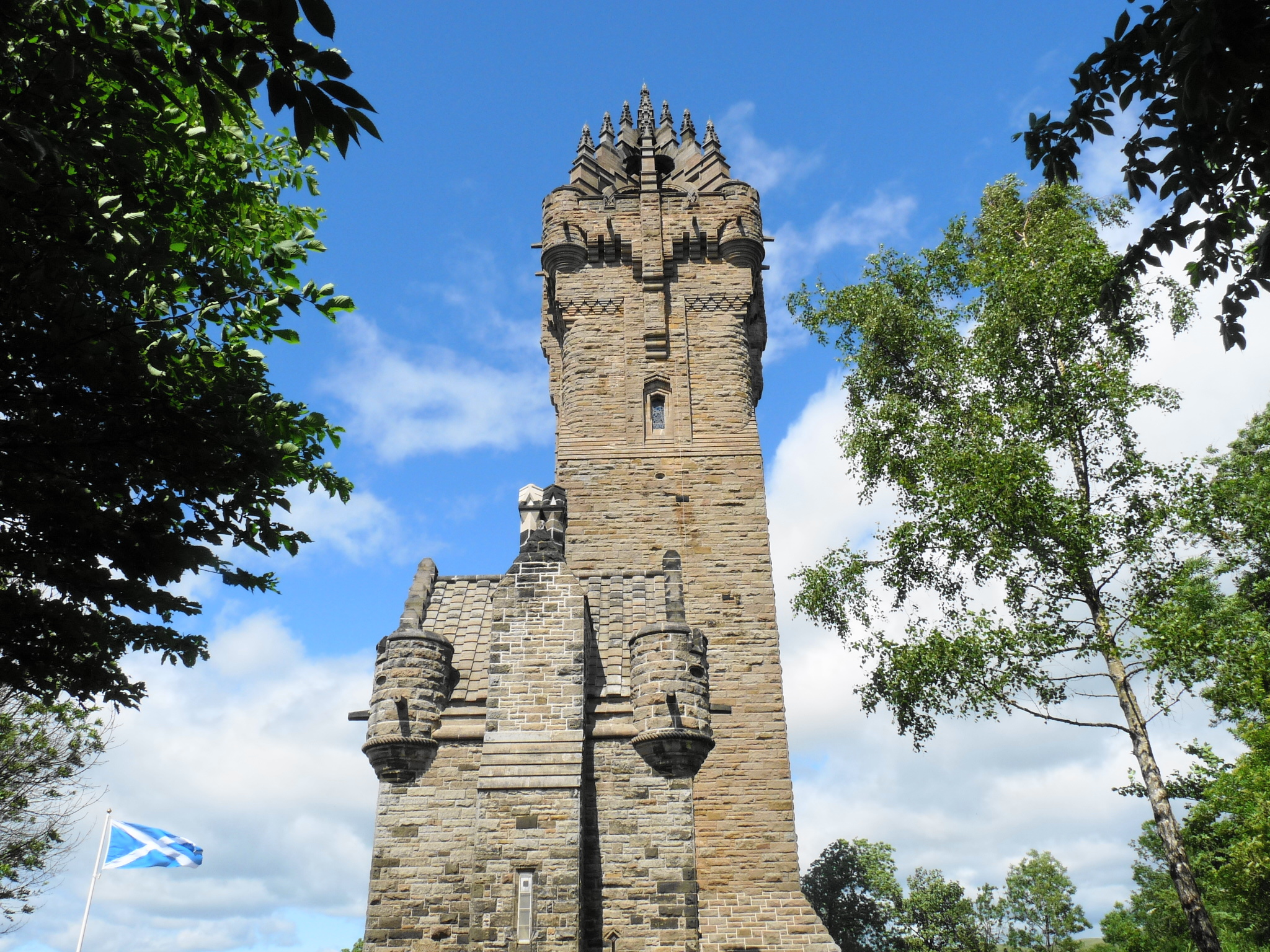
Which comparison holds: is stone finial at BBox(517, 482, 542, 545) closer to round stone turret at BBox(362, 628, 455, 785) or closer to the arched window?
round stone turret at BBox(362, 628, 455, 785)

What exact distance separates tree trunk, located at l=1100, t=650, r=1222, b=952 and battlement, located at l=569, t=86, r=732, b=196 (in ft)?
49.2

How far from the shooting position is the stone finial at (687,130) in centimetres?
2678

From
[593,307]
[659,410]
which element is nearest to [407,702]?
[659,410]

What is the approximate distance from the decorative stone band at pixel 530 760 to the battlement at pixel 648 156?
53.8 feet

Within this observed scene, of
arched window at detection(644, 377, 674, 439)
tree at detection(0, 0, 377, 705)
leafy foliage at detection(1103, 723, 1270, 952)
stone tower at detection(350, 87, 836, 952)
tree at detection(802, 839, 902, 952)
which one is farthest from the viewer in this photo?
tree at detection(802, 839, 902, 952)

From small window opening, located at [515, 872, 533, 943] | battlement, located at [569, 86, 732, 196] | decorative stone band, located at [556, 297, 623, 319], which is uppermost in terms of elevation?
battlement, located at [569, 86, 732, 196]

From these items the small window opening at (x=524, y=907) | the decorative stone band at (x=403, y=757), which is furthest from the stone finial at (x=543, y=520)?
the small window opening at (x=524, y=907)

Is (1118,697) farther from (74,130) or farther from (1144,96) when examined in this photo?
(74,130)

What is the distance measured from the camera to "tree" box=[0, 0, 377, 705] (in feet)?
18.4

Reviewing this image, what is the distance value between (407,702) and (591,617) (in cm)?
268

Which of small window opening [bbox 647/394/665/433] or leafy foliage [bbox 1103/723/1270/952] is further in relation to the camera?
small window opening [bbox 647/394/665/433]

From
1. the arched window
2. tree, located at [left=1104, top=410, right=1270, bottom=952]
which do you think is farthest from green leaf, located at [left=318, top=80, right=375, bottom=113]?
the arched window

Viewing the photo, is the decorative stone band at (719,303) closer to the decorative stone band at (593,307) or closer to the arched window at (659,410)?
the decorative stone band at (593,307)

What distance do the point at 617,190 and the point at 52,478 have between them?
1942cm
